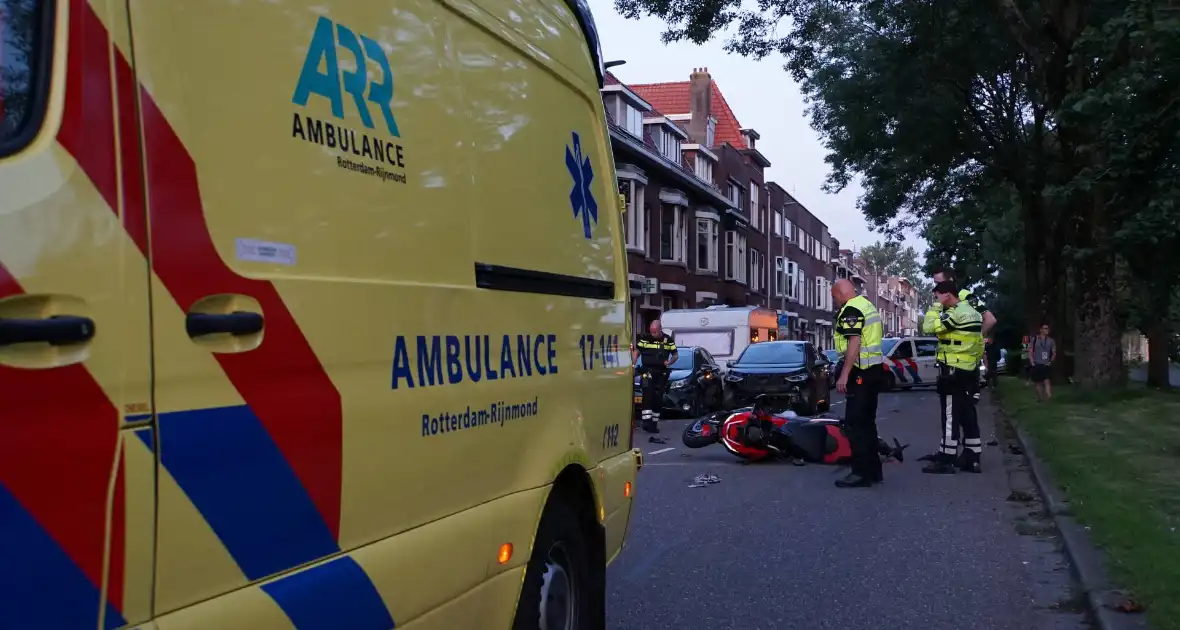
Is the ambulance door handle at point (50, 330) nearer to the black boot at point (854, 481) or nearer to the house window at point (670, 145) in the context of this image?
the black boot at point (854, 481)

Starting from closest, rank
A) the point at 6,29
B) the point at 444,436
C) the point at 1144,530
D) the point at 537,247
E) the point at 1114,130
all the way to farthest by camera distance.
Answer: the point at 6,29 → the point at 444,436 → the point at 537,247 → the point at 1144,530 → the point at 1114,130

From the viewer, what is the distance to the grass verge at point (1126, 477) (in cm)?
608

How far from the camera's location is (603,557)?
15.3ft

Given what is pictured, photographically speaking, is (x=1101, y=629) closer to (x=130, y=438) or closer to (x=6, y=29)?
(x=130, y=438)

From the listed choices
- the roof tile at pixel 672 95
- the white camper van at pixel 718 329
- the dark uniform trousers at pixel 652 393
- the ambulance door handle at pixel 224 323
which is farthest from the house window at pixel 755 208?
the ambulance door handle at pixel 224 323

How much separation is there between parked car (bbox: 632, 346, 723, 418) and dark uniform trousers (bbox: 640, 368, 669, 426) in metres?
2.55

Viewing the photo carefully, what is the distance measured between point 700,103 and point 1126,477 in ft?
142

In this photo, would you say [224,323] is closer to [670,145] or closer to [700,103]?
[670,145]

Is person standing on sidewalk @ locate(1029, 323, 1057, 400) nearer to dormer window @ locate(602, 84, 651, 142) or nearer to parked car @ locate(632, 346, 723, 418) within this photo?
parked car @ locate(632, 346, 723, 418)

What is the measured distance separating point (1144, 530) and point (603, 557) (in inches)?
170

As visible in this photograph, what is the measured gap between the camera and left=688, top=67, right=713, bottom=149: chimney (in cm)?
5138

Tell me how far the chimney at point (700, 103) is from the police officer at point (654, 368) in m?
33.4

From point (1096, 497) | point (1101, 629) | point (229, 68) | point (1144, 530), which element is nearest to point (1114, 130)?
point (1096, 497)

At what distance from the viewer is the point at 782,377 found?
21062 millimetres
